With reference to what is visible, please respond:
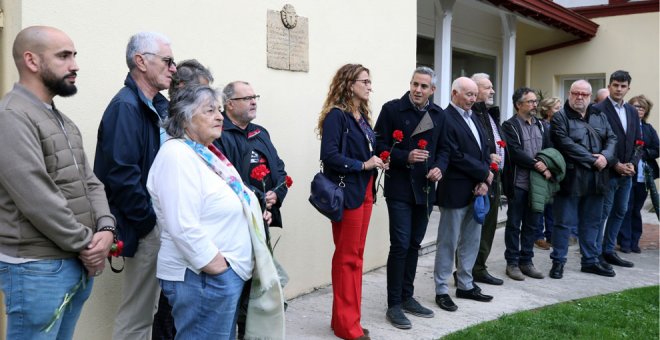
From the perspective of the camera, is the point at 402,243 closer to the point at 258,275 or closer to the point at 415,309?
the point at 415,309

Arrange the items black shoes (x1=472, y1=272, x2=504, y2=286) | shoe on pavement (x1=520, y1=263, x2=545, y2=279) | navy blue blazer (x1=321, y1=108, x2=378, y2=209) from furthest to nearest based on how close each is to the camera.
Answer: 1. shoe on pavement (x1=520, y1=263, x2=545, y2=279)
2. black shoes (x1=472, y1=272, x2=504, y2=286)
3. navy blue blazer (x1=321, y1=108, x2=378, y2=209)

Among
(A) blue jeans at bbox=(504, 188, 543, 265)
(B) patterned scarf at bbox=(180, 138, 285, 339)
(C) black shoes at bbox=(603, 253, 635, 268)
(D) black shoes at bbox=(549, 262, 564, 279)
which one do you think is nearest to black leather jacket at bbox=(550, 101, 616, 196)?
(A) blue jeans at bbox=(504, 188, 543, 265)

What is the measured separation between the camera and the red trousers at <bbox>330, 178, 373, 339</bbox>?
464 centimetres

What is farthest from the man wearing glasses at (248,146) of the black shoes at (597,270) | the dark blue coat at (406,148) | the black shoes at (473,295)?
the black shoes at (597,270)

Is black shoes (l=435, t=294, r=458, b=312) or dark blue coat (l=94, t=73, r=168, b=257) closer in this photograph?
dark blue coat (l=94, t=73, r=168, b=257)

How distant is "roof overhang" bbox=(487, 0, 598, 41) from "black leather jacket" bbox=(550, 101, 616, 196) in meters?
4.42

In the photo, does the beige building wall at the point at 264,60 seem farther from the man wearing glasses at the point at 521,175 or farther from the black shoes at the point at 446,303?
the man wearing glasses at the point at 521,175

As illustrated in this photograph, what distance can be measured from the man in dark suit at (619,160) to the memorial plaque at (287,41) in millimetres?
3715

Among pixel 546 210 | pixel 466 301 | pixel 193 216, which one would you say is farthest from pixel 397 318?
pixel 546 210

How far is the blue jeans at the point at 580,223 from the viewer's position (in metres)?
6.91

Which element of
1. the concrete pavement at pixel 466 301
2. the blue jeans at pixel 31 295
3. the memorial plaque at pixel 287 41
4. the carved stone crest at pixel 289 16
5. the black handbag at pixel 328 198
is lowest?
the concrete pavement at pixel 466 301

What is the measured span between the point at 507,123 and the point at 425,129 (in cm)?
202

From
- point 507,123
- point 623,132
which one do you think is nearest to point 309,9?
point 507,123

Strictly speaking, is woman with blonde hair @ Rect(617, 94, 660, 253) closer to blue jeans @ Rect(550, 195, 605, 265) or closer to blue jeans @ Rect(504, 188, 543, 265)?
blue jeans @ Rect(550, 195, 605, 265)
